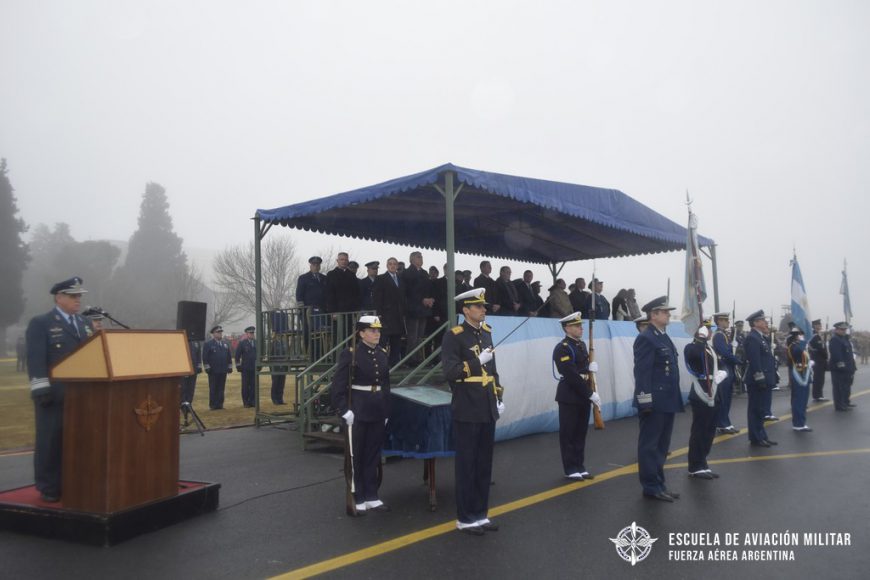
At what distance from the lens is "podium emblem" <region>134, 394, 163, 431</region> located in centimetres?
512

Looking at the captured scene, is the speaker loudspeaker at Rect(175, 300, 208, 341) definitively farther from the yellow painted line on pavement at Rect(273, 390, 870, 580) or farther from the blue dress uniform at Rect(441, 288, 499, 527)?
the yellow painted line on pavement at Rect(273, 390, 870, 580)

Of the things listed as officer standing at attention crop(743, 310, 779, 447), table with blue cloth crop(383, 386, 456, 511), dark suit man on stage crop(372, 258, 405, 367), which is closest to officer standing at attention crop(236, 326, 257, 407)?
dark suit man on stage crop(372, 258, 405, 367)

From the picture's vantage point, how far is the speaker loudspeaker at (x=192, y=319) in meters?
12.0

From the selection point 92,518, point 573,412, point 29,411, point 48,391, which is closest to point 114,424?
point 92,518

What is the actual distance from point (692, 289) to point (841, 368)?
7374 mm

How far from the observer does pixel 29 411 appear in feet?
47.5

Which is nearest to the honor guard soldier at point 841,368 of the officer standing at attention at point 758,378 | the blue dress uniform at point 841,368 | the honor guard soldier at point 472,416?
the blue dress uniform at point 841,368

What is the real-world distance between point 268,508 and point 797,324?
9.69 metres

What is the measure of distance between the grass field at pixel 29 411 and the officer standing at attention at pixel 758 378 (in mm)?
9370

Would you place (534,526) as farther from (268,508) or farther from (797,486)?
(797,486)

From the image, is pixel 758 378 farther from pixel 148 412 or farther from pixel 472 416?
pixel 148 412

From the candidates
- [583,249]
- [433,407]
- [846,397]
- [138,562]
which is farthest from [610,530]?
[583,249]

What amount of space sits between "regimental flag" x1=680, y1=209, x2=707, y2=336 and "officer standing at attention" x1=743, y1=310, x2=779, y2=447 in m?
2.05

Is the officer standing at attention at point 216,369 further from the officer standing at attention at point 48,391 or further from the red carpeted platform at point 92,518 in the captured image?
the officer standing at attention at point 48,391
